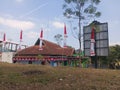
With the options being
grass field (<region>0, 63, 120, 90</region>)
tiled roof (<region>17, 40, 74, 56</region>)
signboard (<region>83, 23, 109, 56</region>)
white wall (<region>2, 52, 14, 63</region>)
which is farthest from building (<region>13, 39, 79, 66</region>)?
grass field (<region>0, 63, 120, 90</region>)

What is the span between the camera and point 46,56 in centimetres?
3941

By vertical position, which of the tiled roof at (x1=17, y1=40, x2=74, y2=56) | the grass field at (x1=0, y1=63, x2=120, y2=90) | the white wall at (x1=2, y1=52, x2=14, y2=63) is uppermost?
the tiled roof at (x1=17, y1=40, x2=74, y2=56)

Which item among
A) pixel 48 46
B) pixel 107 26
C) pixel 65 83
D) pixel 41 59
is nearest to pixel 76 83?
pixel 65 83

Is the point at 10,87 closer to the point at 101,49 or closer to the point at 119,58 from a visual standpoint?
the point at 101,49

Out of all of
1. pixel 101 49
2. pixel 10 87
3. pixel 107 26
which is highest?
pixel 107 26

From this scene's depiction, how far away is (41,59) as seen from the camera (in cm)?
3738

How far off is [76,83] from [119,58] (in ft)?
119

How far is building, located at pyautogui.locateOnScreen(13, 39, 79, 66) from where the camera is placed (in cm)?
3766

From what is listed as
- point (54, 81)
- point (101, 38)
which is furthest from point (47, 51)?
point (54, 81)

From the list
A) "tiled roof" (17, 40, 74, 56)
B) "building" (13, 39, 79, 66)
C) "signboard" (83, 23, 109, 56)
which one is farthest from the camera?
"tiled roof" (17, 40, 74, 56)

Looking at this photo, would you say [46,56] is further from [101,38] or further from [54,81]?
[54,81]

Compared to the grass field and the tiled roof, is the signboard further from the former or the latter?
the tiled roof

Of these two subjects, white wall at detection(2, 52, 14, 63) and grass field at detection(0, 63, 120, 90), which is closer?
grass field at detection(0, 63, 120, 90)

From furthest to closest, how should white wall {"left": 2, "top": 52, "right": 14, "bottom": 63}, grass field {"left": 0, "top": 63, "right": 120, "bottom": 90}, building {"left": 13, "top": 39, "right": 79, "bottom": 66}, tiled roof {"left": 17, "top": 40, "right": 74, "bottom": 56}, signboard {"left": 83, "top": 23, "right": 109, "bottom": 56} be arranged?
tiled roof {"left": 17, "top": 40, "right": 74, "bottom": 56}, white wall {"left": 2, "top": 52, "right": 14, "bottom": 63}, building {"left": 13, "top": 39, "right": 79, "bottom": 66}, signboard {"left": 83, "top": 23, "right": 109, "bottom": 56}, grass field {"left": 0, "top": 63, "right": 120, "bottom": 90}
